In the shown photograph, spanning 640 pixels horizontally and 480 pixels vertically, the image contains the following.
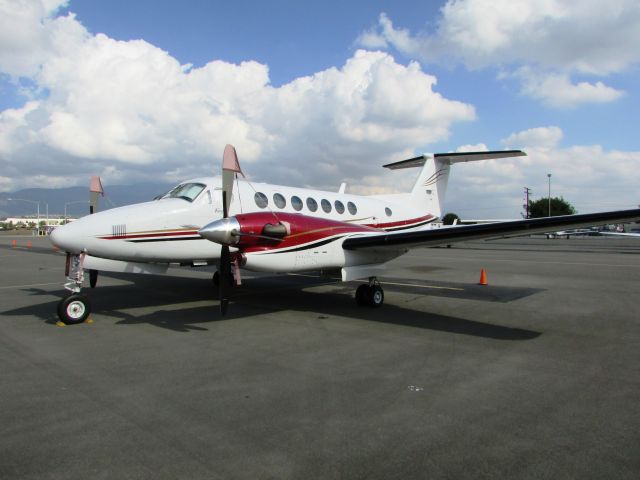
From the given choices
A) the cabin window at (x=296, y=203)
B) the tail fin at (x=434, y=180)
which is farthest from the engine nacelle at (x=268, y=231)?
the tail fin at (x=434, y=180)

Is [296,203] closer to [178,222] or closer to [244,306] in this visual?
[244,306]

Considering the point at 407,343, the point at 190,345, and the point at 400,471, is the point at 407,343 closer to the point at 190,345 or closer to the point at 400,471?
the point at 190,345

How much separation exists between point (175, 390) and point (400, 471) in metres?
2.53

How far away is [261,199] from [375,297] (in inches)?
134

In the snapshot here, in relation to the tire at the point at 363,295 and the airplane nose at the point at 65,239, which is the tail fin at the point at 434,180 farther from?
the airplane nose at the point at 65,239

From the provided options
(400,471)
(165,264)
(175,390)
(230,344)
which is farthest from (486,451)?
(165,264)

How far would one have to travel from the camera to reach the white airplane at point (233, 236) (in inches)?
291

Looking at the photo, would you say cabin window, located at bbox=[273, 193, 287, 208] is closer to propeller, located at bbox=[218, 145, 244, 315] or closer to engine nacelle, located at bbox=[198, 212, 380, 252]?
engine nacelle, located at bbox=[198, 212, 380, 252]

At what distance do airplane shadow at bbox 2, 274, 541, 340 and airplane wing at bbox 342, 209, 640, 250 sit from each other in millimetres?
1431

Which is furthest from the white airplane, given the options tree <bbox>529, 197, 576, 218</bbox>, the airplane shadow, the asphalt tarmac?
tree <bbox>529, 197, 576, 218</bbox>

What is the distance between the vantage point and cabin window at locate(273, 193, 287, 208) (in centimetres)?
1027

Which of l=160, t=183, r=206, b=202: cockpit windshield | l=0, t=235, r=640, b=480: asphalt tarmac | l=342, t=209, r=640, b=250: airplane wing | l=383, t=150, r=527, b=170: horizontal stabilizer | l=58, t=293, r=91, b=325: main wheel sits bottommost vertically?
l=0, t=235, r=640, b=480: asphalt tarmac

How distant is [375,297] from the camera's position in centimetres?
950

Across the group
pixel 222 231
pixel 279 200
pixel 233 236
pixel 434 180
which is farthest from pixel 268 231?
pixel 434 180
